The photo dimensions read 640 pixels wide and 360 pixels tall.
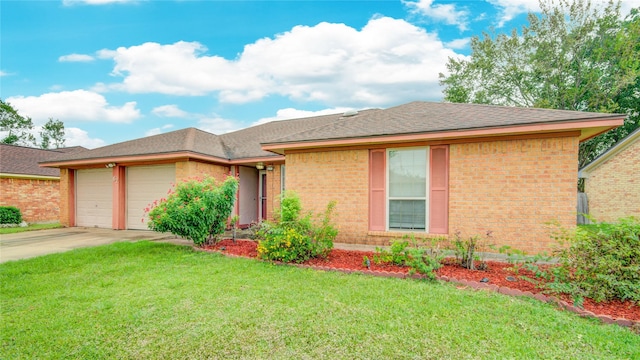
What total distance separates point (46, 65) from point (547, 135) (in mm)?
17229

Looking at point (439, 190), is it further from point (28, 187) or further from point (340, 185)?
point (28, 187)

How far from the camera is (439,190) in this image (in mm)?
7254

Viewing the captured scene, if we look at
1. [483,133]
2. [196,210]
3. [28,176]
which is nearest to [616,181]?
[483,133]

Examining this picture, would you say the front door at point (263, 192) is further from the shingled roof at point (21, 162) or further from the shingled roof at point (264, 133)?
the shingled roof at point (21, 162)

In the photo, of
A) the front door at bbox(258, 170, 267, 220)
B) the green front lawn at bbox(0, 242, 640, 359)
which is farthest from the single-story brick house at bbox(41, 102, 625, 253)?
the front door at bbox(258, 170, 267, 220)

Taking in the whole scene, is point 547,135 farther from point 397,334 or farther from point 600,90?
point 600,90

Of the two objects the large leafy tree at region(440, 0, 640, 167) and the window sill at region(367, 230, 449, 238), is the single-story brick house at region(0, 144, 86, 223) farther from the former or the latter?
the large leafy tree at region(440, 0, 640, 167)

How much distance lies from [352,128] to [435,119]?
208 cm

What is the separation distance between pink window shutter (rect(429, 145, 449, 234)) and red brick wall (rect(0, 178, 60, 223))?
19.8 meters

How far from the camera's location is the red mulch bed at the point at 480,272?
398 cm

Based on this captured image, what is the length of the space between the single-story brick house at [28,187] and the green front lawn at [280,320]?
1397 centimetres

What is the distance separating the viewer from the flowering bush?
738cm

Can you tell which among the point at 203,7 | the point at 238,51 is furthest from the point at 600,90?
the point at 203,7

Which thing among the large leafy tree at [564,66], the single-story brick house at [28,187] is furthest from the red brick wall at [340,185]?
the large leafy tree at [564,66]
